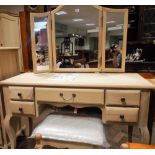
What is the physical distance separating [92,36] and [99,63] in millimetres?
247

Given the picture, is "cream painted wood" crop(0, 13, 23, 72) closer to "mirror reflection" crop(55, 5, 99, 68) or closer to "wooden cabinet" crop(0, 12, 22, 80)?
"wooden cabinet" crop(0, 12, 22, 80)

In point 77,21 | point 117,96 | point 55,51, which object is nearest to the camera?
point 117,96

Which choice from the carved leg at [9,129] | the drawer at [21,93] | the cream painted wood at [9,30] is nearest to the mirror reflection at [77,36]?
the drawer at [21,93]

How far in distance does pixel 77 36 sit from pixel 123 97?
2.18 feet

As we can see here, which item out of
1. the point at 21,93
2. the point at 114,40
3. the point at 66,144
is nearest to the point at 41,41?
the point at 21,93

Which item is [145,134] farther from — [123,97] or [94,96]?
[94,96]

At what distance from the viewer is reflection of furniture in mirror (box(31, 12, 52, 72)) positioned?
4.98 feet

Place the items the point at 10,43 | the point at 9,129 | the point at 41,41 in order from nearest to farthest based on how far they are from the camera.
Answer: the point at 9,129, the point at 41,41, the point at 10,43

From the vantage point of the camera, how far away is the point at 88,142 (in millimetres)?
1096

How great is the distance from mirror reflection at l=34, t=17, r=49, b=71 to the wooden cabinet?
0.71 ft

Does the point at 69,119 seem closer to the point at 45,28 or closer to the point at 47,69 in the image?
the point at 47,69

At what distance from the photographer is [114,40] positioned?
147 cm

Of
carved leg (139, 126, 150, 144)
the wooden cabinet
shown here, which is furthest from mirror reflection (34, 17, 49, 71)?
carved leg (139, 126, 150, 144)

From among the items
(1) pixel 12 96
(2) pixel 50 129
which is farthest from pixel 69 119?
(1) pixel 12 96
